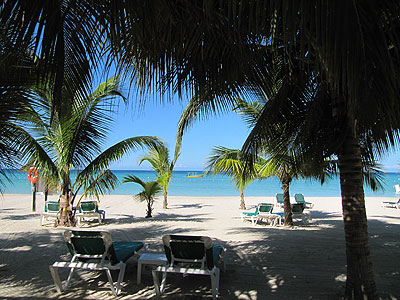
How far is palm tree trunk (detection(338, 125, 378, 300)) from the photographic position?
339 cm

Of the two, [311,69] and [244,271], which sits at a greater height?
[311,69]

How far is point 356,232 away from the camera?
3.41 metres

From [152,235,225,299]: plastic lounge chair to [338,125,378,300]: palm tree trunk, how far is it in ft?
5.29

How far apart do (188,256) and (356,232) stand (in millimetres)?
2071

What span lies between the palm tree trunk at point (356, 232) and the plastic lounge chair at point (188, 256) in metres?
1.61

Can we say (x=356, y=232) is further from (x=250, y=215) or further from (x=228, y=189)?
(x=228, y=189)

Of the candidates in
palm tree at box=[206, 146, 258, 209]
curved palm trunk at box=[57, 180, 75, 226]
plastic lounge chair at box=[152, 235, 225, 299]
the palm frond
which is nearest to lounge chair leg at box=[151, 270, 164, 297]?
plastic lounge chair at box=[152, 235, 225, 299]

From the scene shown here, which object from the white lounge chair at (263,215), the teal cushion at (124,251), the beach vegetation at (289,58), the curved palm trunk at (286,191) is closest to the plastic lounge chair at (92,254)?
the teal cushion at (124,251)

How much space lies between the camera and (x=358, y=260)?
3418 mm

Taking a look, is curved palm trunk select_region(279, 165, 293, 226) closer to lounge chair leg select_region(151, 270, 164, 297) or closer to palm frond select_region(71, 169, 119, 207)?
palm frond select_region(71, 169, 119, 207)

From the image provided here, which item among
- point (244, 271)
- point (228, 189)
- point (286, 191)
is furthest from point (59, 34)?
point (228, 189)

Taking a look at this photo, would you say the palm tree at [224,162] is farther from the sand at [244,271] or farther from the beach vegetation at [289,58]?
the beach vegetation at [289,58]

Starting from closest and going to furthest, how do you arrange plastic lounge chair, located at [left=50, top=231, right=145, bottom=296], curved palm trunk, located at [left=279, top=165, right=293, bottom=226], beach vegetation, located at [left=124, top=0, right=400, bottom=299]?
beach vegetation, located at [left=124, top=0, right=400, bottom=299], plastic lounge chair, located at [left=50, top=231, right=145, bottom=296], curved palm trunk, located at [left=279, top=165, right=293, bottom=226]

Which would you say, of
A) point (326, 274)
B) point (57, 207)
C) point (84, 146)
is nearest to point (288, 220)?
point (326, 274)
